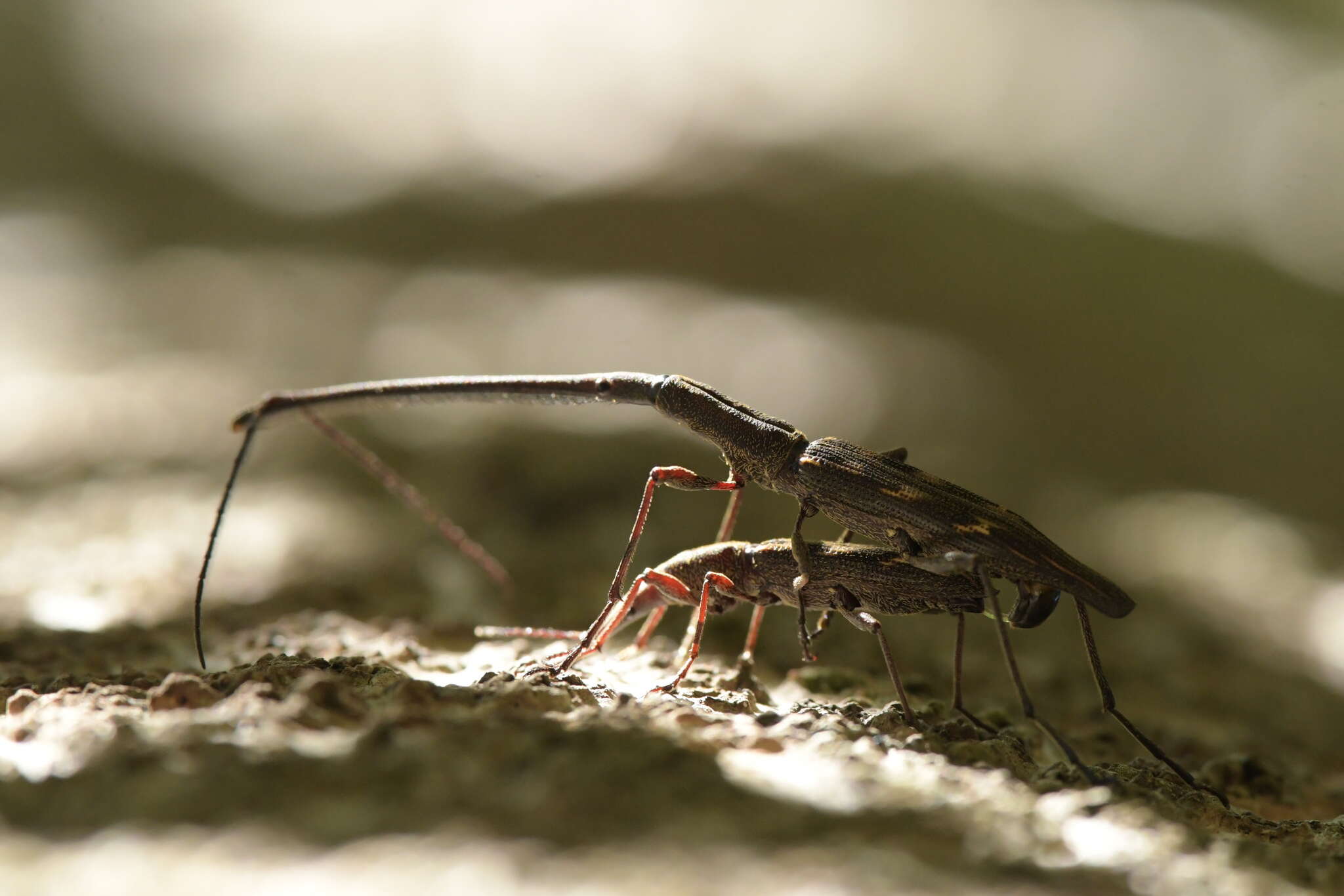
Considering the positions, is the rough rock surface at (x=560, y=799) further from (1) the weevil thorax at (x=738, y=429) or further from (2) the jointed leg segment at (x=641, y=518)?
(1) the weevil thorax at (x=738, y=429)

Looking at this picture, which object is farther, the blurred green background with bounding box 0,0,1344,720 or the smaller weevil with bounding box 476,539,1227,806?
the blurred green background with bounding box 0,0,1344,720

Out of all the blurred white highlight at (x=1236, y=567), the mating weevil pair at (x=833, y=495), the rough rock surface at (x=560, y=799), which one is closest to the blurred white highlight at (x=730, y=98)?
the blurred white highlight at (x=1236, y=567)

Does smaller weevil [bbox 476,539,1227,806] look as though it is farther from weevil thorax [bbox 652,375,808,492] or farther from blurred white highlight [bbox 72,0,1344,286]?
blurred white highlight [bbox 72,0,1344,286]

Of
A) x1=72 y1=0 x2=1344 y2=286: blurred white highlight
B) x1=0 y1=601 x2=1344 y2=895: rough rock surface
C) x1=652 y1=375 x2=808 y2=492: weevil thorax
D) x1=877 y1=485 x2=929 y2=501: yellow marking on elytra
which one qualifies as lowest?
x1=0 y1=601 x2=1344 y2=895: rough rock surface

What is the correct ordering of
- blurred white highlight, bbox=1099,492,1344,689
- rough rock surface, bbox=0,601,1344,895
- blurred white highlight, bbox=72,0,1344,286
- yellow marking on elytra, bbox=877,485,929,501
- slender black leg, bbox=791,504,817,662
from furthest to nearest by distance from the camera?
blurred white highlight, bbox=72,0,1344,286 → blurred white highlight, bbox=1099,492,1344,689 → slender black leg, bbox=791,504,817,662 → yellow marking on elytra, bbox=877,485,929,501 → rough rock surface, bbox=0,601,1344,895

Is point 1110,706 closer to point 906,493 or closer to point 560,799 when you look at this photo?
point 906,493

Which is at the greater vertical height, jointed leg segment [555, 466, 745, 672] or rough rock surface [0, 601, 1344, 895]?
jointed leg segment [555, 466, 745, 672]

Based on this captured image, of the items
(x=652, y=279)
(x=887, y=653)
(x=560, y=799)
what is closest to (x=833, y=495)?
(x=887, y=653)

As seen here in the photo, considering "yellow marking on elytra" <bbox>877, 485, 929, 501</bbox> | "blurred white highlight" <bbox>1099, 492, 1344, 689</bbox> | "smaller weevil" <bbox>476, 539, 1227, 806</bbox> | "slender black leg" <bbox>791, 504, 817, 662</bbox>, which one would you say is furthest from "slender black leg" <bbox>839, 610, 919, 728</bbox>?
"blurred white highlight" <bbox>1099, 492, 1344, 689</bbox>
